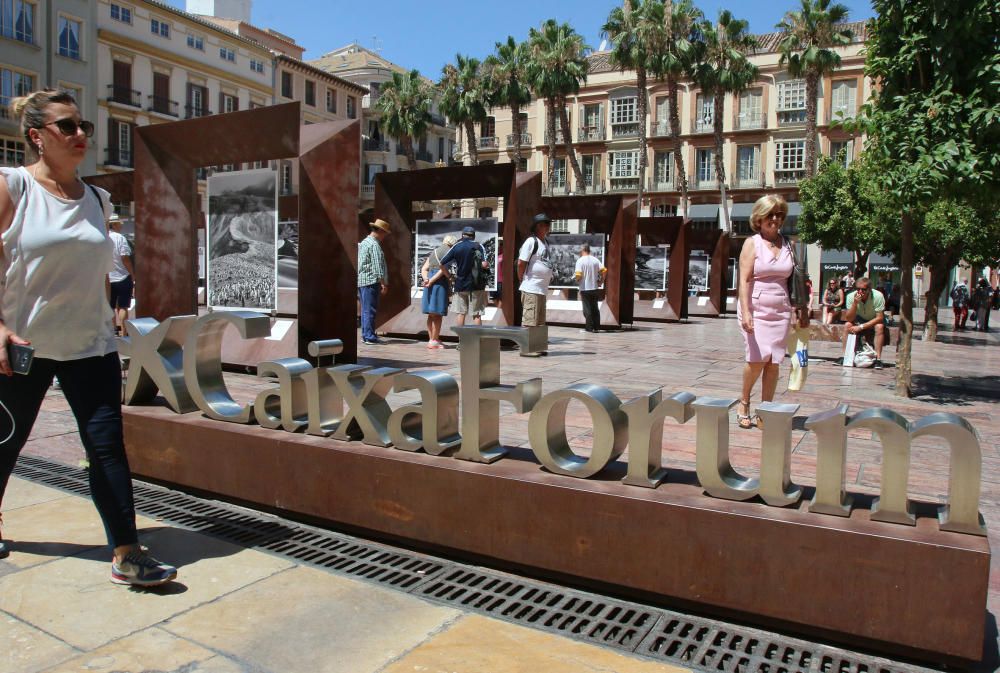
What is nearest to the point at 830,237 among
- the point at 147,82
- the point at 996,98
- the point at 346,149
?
the point at 996,98

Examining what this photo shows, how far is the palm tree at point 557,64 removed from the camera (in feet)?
136

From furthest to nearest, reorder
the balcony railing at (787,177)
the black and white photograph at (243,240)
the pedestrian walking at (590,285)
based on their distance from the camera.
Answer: the balcony railing at (787,177), the pedestrian walking at (590,285), the black and white photograph at (243,240)

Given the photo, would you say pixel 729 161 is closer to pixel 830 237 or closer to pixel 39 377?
pixel 830 237

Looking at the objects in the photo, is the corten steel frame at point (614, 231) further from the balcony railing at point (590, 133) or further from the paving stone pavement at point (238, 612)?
the balcony railing at point (590, 133)

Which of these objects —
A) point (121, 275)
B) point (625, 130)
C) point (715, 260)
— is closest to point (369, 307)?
point (121, 275)

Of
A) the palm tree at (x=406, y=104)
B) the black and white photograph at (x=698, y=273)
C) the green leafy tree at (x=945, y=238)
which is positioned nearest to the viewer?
the green leafy tree at (x=945, y=238)

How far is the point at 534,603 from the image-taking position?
3033 mm

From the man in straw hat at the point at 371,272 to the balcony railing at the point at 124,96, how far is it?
106 ft

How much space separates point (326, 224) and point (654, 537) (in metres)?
4.70

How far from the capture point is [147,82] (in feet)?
131

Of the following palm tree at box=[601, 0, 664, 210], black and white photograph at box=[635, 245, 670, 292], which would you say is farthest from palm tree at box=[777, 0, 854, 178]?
black and white photograph at box=[635, 245, 670, 292]

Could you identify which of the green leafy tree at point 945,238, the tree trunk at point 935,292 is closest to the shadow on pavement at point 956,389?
the tree trunk at point 935,292

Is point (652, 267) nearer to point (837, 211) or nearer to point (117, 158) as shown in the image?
point (837, 211)

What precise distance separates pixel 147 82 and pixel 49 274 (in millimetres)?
41915
